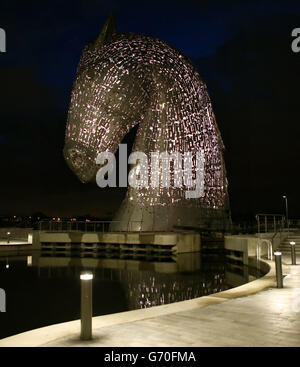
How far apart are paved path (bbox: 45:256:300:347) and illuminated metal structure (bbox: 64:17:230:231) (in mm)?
12545

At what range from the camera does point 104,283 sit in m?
11.7

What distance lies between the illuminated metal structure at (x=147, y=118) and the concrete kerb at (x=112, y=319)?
11.1 m

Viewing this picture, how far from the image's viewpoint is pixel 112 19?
723 inches

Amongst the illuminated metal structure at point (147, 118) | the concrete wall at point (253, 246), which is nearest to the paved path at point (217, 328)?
the concrete wall at point (253, 246)

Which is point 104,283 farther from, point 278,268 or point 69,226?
point 69,226

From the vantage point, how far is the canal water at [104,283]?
823cm

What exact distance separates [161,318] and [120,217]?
579 inches

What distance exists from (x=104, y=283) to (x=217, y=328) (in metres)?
7.12

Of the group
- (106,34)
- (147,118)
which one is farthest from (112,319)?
(106,34)

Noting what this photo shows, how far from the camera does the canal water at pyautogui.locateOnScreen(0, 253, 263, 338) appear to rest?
823 cm

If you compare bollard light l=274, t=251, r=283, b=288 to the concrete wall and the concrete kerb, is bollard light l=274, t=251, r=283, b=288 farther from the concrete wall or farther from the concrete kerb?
the concrete wall

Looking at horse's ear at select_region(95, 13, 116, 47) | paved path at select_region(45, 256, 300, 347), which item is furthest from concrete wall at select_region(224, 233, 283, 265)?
horse's ear at select_region(95, 13, 116, 47)

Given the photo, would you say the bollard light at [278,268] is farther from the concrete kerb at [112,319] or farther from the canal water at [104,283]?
the canal water at [104,283]
